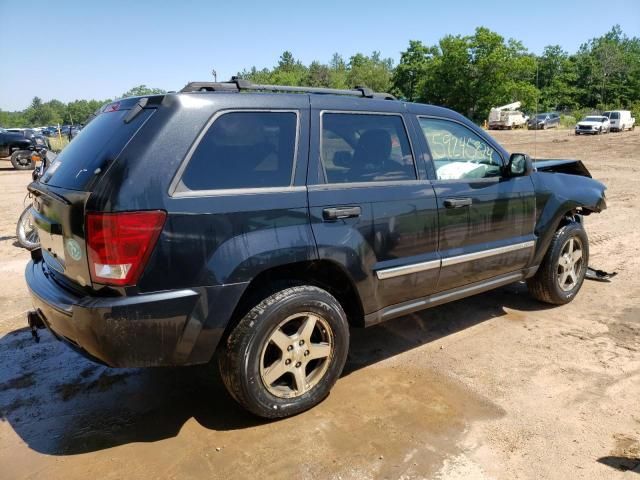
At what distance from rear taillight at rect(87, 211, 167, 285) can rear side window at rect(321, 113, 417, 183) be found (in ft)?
3.71

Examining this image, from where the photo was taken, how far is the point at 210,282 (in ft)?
8.39

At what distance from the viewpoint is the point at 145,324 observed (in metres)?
2.46

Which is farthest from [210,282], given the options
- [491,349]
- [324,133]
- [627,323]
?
[627,323]

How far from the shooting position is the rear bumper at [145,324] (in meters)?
2.43

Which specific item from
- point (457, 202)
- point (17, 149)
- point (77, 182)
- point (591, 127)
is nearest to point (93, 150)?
point (77, 182)

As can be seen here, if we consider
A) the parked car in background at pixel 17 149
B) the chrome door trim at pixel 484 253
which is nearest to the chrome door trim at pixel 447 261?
the chrome door trim at pixel 484 253

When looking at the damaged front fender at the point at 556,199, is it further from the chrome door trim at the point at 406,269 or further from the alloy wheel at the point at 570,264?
the chrome door trim at the point at 406,269

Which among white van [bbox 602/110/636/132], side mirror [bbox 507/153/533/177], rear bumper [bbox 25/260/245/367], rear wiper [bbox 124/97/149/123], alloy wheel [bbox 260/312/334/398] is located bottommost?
alloy wheel [bbox 260/312/334/398]

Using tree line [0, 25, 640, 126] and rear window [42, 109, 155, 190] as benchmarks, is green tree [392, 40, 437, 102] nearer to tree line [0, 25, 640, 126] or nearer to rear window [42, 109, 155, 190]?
tree line [0, 25, 640, 126]

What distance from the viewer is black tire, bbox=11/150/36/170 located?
1900cm

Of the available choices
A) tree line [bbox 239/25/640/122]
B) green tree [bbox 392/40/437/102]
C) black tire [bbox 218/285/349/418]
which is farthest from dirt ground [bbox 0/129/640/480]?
green tree [bbox 392/40/437/102]

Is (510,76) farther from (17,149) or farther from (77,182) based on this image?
(77,182)

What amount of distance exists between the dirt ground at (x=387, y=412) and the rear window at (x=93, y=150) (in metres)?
1.43

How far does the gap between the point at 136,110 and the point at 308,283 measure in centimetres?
139
